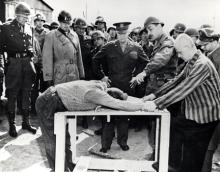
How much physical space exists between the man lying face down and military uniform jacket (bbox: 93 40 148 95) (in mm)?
1361

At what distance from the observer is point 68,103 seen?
374 cm

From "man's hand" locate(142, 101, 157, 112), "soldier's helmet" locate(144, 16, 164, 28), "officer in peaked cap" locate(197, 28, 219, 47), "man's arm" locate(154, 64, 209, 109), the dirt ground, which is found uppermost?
"soldier's helmet" locate(144, 16, 164, 28)

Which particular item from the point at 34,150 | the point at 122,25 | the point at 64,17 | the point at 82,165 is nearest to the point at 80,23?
the point at 64,17

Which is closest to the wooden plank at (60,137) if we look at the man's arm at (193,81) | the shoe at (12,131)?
the man's arm at (193,81)

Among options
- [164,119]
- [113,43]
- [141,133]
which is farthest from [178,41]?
[141,133]

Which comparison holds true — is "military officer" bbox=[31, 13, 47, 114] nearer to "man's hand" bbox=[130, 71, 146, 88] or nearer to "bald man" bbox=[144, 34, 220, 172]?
"man's hand" bbox=[130, 71, 146, 88]

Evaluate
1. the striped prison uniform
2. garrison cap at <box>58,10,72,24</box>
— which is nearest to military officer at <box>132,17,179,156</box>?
the striped prison uniform

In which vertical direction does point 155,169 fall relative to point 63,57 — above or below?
below

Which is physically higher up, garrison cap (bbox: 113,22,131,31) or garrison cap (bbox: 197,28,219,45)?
garrison cap (bbox: 113,22,131,31)

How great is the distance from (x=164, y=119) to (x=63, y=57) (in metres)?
2.64

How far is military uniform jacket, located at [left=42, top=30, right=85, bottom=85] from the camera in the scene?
5719 mm

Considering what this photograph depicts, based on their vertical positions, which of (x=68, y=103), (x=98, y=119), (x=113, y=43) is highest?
(x=113, y=43)

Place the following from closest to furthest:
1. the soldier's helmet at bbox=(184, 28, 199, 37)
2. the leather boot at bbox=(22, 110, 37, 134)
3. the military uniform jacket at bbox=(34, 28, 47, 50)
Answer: the leather boot at bbox=(22, 110, 37, 134)
the soldier's helmet at bbox=(184, 28, 199, 37)
the military uniform jacket at bbox=(34, 28, 47, 50)

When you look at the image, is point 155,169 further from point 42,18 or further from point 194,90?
point 42,18
